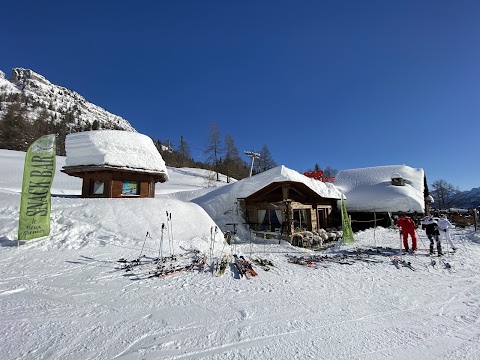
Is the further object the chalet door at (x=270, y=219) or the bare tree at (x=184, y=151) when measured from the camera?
the bare tree at (x=184, y=151)

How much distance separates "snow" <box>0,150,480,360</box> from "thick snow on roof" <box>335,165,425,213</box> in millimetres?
20001

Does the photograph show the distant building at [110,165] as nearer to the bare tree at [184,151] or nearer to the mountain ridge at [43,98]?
the bare tree at [184,151]

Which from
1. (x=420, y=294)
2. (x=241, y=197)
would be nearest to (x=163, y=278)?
(x=420, y=294)

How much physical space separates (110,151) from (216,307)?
15.8m

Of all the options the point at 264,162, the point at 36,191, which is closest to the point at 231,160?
the point at 264,162

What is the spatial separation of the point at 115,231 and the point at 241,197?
1324cm

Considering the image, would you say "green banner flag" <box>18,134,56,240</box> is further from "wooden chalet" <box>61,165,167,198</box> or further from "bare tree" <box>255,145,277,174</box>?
"bare tree" <box>255,145,277,174</box>

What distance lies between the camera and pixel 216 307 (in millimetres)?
5387

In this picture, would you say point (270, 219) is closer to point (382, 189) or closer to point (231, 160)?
point (382, 189)

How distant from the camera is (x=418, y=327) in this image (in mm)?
4812

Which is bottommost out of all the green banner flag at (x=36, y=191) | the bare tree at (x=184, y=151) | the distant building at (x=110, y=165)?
the green banner flag at (x=36, y=191)

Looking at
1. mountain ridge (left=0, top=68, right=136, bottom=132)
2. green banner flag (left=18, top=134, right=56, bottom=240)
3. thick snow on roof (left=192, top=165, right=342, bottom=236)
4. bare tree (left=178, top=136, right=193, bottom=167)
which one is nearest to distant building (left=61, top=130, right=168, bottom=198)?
thick snow on roof (left=192, top=165, right=342, bottom=236)

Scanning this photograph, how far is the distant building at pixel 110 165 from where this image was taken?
17.1m

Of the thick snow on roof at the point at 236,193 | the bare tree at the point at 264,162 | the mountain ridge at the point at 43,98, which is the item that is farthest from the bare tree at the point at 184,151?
the thick snow on roof at the point at 236,193
